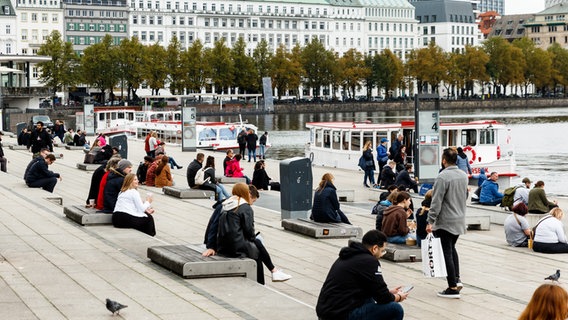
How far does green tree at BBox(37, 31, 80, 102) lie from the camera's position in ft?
468

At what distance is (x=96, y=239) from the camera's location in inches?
681

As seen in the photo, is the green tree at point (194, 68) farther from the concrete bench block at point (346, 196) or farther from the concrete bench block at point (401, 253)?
the concrete bench block at point (401, 253)

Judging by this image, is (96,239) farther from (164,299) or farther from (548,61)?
(548,61)

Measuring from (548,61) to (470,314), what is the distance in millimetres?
192580

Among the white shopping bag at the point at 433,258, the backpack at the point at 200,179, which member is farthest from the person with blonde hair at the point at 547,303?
the backpack at the point at 200,179

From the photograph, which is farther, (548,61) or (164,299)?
(548,61)

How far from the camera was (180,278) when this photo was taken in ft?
45.5

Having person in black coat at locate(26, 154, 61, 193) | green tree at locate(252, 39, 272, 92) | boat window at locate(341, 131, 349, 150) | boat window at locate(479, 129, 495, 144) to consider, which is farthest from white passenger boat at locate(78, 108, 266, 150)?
green tree at locate(252, 39, 272, 92)

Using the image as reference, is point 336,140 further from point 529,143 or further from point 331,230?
point 529,143

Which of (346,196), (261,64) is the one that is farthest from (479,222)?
(261,64)

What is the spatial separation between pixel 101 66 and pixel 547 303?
14149cm

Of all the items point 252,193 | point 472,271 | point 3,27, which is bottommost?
point 472,271

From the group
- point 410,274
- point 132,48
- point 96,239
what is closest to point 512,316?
point 410,274

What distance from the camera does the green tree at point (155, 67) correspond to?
5861 inches
